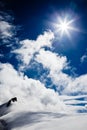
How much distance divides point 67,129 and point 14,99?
82.7 m

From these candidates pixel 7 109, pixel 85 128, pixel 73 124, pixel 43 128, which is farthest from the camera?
pixel 7 109

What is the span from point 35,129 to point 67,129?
524cm

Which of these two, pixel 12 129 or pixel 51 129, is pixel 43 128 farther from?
pixel 12 129

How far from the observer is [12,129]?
31.2 meters

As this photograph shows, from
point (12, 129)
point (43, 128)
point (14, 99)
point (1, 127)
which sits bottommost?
point (43, 128)

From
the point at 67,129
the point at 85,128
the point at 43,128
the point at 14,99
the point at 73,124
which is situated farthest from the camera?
the point at 14,99

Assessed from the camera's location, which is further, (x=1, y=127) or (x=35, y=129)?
(x=1, y=127)

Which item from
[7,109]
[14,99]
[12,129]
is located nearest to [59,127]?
[12,129]

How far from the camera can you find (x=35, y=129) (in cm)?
2520

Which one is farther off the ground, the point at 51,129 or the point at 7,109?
the point at 7,109

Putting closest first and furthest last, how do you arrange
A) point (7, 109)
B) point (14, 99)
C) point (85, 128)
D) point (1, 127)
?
1. point (85, 128)
2. point (1, 127)
3. point (7, 109)
4. point (14, 99)

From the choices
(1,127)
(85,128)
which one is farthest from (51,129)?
(1,127)

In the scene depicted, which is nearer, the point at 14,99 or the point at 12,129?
the point at 12,129

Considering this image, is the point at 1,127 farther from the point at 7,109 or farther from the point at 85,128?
the point at 7,109
